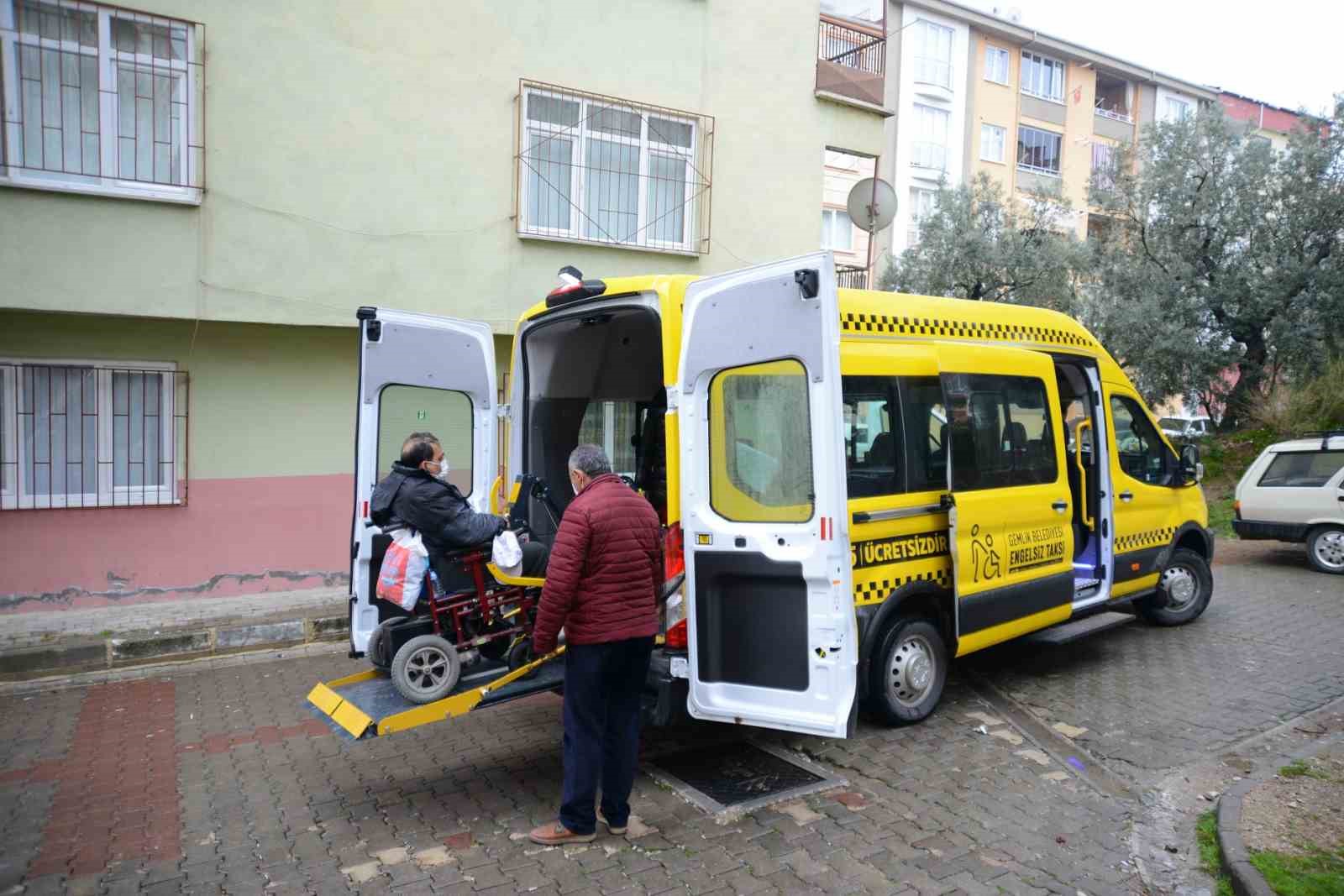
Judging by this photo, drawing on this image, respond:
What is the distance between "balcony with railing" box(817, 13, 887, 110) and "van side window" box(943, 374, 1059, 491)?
7.23 metres

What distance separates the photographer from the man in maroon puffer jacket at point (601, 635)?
4.05 m

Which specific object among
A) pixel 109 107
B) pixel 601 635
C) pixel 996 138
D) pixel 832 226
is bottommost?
pixel 601 635

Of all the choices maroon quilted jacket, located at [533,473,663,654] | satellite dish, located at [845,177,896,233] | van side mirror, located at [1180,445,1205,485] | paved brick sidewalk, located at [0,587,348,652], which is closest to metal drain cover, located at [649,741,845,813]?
maroon quilted jacket, located at [533,473,663,654]

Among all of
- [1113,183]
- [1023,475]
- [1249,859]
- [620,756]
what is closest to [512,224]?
[1023,475]

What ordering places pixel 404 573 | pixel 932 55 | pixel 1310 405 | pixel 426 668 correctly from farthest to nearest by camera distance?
pixel 932 55 → pixel 1310 405 → pixel 404 573 → pixel 426 668

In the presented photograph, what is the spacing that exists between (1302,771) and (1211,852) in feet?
3.91

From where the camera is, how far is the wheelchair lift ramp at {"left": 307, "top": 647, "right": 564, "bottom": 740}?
14.2ft

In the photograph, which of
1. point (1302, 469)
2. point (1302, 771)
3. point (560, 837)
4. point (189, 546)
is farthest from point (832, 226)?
point (560, 837)

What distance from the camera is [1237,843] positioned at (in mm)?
4082

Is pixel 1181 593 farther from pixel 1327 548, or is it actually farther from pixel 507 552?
pixel 507 552

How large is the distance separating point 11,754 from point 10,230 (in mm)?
4776

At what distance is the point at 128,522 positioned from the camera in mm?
8570

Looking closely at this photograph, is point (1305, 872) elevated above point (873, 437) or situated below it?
below

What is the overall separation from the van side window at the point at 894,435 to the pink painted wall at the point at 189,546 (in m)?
6.32
